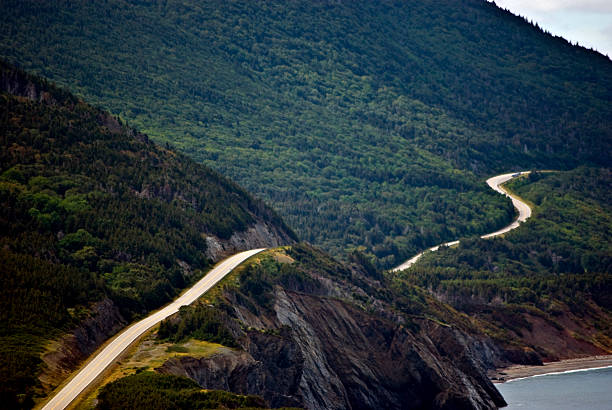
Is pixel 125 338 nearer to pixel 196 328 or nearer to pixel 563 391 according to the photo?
pixel 196 328

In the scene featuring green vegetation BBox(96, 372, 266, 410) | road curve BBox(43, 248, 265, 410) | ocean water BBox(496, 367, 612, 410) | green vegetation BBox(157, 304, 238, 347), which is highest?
green vegetation BBox(96, 372, 266, 410)

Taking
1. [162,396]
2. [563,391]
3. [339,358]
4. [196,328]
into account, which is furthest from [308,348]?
[563,391]

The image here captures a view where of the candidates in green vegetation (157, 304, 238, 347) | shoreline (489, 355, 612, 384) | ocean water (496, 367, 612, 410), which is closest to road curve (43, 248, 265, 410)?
green vegetation (157, 304, 238, 347)

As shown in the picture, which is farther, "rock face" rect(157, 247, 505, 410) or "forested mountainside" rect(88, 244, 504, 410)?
"rock face" rect(157, 247, 505, 410)

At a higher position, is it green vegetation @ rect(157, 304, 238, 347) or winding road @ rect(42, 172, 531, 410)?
green vegetation @ rect(157, 304, 238, 347)

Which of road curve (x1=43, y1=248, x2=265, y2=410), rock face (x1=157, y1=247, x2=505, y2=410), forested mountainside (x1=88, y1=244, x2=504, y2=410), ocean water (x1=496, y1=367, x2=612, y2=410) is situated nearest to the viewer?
road curve (x1=43, y1=248, x2=265, y2=410)

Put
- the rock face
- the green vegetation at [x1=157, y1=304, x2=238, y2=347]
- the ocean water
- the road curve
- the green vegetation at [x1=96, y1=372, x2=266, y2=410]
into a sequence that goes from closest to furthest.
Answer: the green vegetation at [x1=96, y1=372, x2=266, y2=410] → the road curve → the green vegetation at [x1=157, y1=304, x2=238, y2=347] → the rock face → the ocean water

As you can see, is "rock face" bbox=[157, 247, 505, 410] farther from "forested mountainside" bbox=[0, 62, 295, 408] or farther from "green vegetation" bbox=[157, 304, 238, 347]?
"forested mountainside" bbox=[0, 62, 295, 408]
